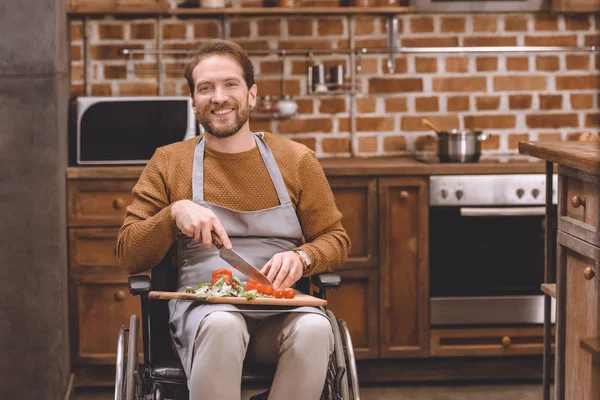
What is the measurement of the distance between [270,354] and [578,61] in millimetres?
2631

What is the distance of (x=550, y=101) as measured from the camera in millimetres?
4387

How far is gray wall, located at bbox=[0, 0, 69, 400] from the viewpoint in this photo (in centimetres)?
341

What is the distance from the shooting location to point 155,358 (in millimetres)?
2525

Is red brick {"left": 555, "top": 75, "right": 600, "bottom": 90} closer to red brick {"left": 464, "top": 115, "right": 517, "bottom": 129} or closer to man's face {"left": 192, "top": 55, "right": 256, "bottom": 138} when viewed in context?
red brick {"left": 464, "top": 115, "right": 517, "bottom": 129}

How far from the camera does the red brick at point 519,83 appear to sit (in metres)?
4.37

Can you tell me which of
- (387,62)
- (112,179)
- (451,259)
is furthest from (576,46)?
(112,179)

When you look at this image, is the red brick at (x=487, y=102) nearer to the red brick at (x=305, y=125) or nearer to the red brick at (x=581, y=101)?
the red brick at (x=581, y=101)

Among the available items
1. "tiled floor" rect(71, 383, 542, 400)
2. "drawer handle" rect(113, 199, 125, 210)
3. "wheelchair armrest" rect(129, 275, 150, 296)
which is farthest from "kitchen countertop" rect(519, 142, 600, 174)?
"drawer handle" rect(113, 199, 125, 210)

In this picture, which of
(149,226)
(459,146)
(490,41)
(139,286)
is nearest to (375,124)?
(459,146)

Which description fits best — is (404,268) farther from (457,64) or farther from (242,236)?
(242,236)

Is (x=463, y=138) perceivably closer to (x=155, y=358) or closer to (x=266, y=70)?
(x=266, y=70)

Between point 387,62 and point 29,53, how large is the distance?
1681mm

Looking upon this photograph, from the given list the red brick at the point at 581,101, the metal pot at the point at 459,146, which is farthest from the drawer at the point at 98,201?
the red brick at the point at 581,101

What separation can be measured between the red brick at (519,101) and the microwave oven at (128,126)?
4.97 feet
